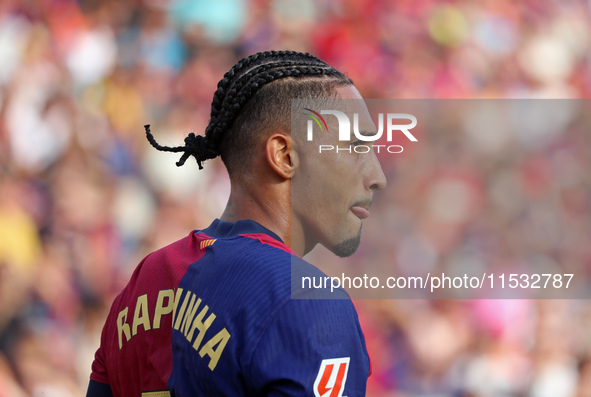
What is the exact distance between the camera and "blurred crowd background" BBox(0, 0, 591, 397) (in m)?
2.88

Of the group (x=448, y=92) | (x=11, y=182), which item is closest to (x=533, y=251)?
(x=448, y=92)

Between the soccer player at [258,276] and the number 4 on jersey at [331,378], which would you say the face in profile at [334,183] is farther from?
the number 4 on jersey at [331,378]

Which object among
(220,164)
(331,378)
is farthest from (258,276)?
(220,164)

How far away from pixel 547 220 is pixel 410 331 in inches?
33.6

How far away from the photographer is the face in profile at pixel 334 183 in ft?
4.27

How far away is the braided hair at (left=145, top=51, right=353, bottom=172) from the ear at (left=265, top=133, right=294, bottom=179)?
3 cm

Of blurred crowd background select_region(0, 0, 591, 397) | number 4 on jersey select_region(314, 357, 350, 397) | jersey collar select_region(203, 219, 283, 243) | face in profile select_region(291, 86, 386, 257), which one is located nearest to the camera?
number 4 on jersey select_region(314, 357, 350, 397)

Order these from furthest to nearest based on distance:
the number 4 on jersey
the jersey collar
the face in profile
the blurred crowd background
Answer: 1. the blurred crowd background
2. the face in profile
3. the jersey collar
4. the number 4 on jersey

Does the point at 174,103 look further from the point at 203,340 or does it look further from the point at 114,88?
the point at 203,340

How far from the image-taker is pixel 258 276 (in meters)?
1.01

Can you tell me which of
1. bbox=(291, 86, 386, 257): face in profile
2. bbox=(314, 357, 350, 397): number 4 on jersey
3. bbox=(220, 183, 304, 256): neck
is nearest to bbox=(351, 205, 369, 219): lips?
bbox=(291, 86, 386, 257): face in profile

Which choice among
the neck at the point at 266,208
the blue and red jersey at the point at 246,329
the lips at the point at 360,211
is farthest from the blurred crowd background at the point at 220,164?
the blue and red jersey at the point at 246,329

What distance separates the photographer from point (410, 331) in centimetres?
304

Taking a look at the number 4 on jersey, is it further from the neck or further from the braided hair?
the braided hair
